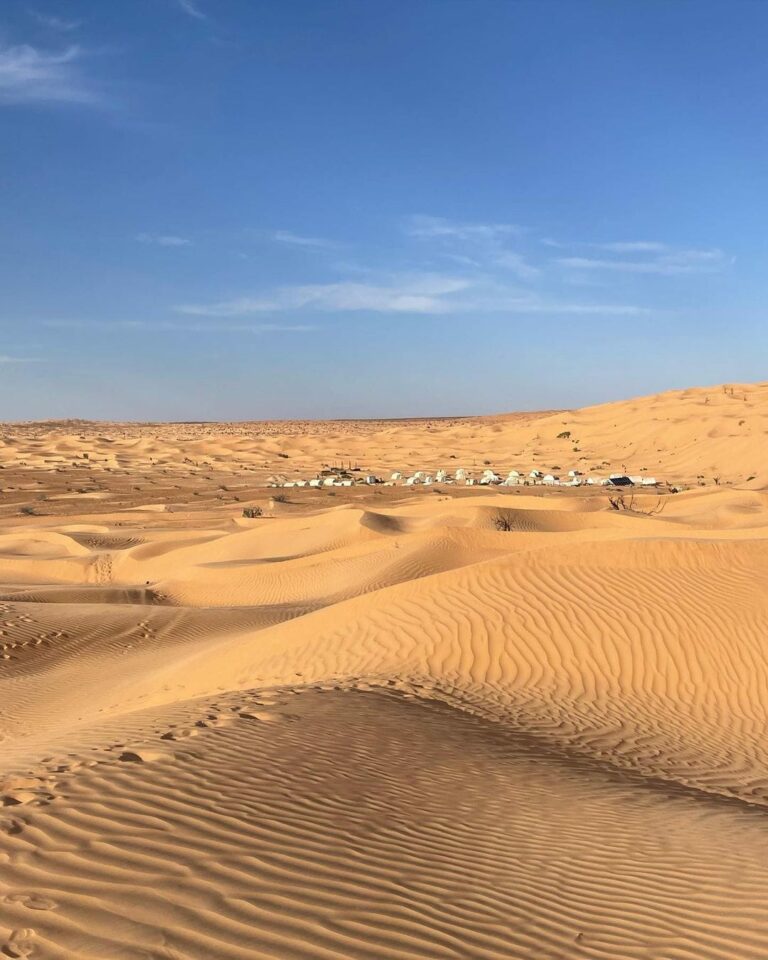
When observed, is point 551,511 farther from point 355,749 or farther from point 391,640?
point 355,749

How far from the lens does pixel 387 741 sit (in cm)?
700

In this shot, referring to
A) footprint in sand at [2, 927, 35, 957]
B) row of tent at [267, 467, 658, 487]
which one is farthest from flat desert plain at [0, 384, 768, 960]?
row of tent at [267, 467, 658, 487]

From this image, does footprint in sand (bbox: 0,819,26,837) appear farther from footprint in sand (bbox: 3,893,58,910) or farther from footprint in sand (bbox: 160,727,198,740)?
footprint in sand (bbox: 160,727,198,740)

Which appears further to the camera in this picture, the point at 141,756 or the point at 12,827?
the point at 141,756

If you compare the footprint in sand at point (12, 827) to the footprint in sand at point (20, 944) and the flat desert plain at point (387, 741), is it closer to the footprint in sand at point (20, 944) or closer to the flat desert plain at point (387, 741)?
the flat desert plain at point (387, 741)

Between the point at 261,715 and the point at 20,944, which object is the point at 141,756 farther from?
the point at 20,944

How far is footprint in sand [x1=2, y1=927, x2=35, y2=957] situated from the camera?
3004 millimetres

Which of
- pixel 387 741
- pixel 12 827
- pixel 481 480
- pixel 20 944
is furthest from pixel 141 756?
pixel 481 480

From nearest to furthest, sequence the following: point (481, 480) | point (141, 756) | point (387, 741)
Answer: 1. point (141, 756)
2. point (387, 741)
3. point (481, 480)

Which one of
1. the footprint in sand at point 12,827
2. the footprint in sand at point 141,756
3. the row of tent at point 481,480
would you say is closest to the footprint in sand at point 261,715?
the footprint in sand at point 141,756

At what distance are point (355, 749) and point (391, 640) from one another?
508 centimetres

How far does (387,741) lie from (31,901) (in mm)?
3921

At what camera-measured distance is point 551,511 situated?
24.9 m

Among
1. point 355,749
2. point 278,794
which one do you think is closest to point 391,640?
point 355,749
